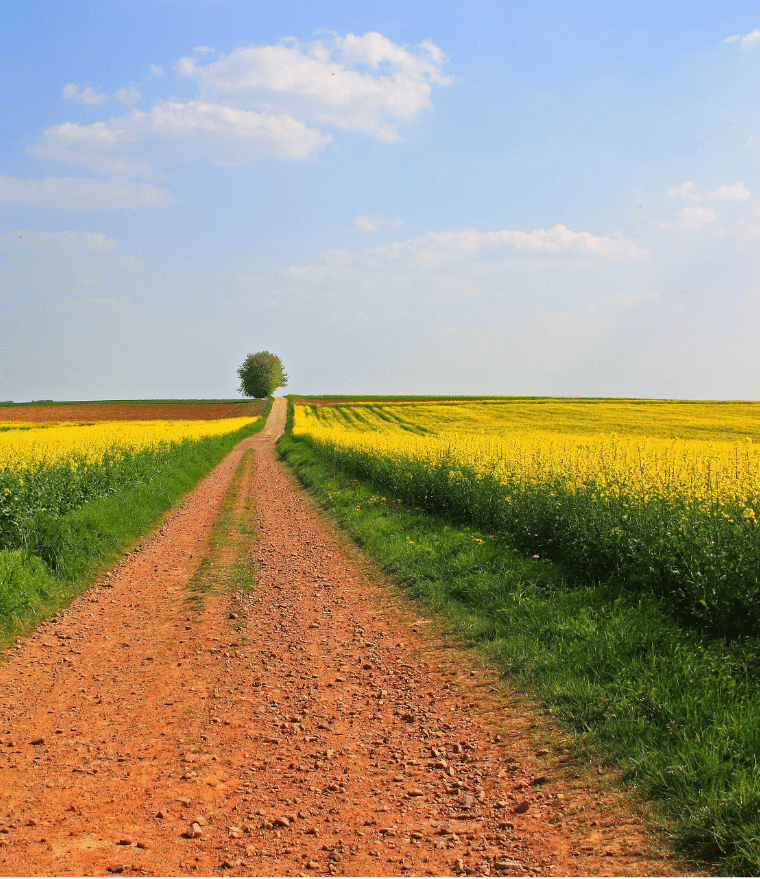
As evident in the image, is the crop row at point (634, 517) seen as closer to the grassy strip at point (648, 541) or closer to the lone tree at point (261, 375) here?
the grassy strip at point (648, 541)

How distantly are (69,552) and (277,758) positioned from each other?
651cm

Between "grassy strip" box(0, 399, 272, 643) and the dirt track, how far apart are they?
56 cm

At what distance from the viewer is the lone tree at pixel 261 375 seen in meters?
128

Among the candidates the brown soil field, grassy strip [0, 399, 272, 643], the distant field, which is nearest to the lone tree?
the brown soil field

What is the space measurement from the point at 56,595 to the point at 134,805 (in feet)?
17.0

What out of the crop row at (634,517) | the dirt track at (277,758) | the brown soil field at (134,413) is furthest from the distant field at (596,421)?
the brown soil field at (134,413)

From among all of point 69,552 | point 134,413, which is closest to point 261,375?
point 134,413

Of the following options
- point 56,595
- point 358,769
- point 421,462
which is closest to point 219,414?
point 421,462

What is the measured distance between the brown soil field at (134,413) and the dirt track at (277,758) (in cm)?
6816

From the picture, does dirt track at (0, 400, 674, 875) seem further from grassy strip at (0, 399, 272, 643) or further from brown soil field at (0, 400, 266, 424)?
brown soil field at (0, 400, 266, 424)

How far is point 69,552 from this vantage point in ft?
31.3

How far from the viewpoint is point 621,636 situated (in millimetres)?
5844

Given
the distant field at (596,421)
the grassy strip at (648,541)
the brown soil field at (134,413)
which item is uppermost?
the brown soil field at (134,413)

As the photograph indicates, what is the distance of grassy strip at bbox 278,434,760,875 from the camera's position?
369 centimetres
